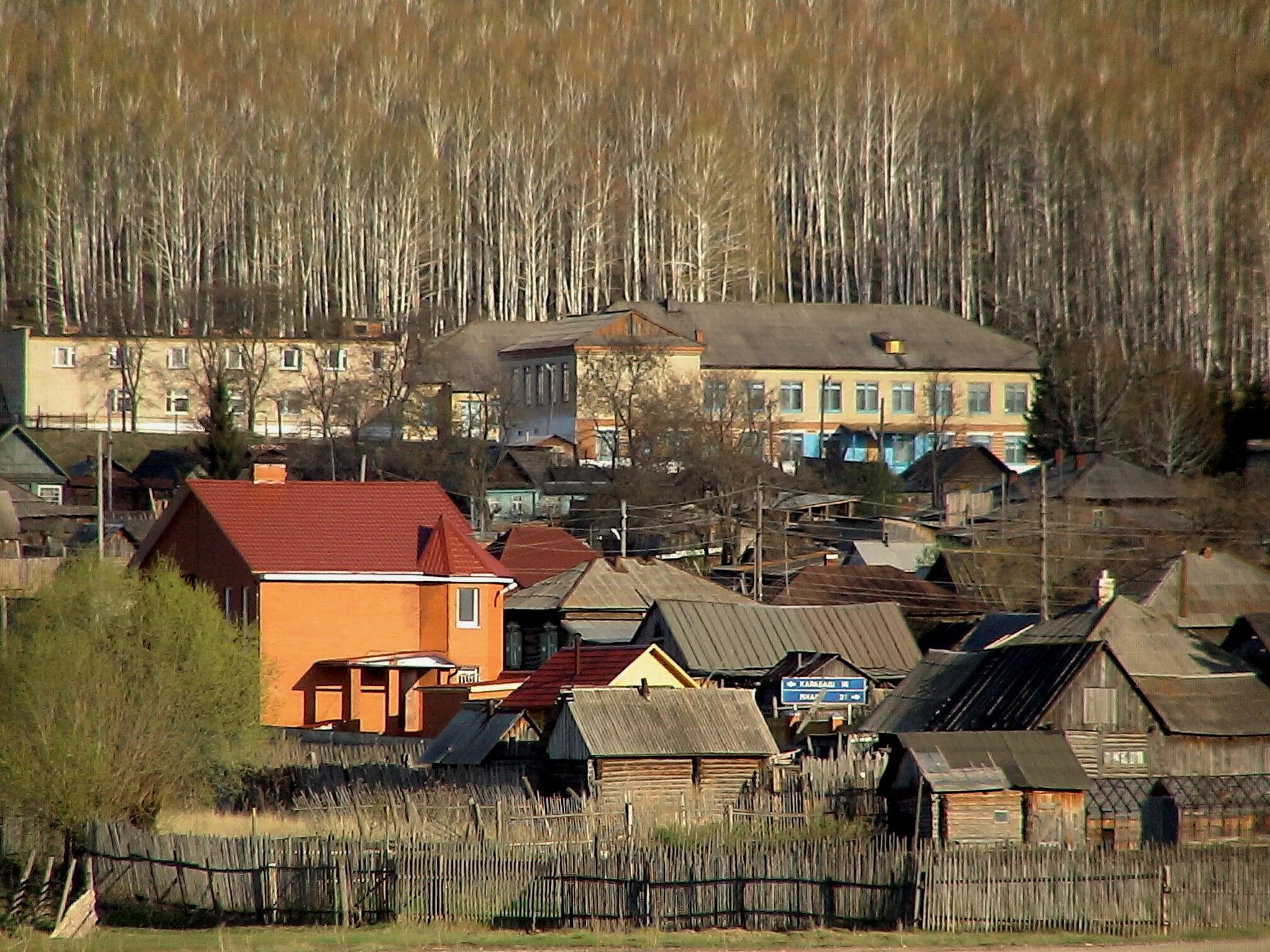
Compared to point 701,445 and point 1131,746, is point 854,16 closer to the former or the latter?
point 701,445

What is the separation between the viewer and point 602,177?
409 ft

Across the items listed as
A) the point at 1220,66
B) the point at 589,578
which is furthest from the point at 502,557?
the point at 1220,66

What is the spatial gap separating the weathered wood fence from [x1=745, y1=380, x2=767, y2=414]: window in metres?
64.4

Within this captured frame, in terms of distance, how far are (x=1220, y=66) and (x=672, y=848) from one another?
11519cm

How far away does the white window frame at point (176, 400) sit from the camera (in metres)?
102

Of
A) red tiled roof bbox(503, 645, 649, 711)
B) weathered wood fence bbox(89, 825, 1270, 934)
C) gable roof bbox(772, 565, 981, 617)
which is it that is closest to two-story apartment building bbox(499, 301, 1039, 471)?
gable roof bbox(772, 565, 981, 617)

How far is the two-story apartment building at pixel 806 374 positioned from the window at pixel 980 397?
0.21ft

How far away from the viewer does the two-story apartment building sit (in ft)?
318

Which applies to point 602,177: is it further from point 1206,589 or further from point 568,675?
point 568,675

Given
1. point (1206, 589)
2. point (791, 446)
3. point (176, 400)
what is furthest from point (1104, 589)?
point (176, 400)

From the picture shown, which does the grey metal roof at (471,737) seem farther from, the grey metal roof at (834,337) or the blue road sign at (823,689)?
the grey metal roof at (834,337)

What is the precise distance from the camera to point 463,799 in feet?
120

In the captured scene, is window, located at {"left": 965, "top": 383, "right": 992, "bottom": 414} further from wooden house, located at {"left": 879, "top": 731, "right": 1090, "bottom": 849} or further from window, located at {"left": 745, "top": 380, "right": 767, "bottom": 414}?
wooden house, located at {"left": 879, "top": 731, "right": 1090, "bottom": 849}

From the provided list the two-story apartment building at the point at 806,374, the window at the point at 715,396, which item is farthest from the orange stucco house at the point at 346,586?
the window at the point at 715,396
